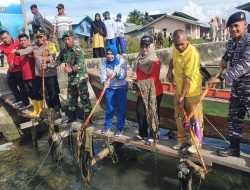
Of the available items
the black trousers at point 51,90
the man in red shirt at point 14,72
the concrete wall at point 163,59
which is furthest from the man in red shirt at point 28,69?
the concrete wall at point 163,59

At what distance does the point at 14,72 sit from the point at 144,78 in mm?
4332

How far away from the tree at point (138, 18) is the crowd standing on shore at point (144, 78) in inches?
1692

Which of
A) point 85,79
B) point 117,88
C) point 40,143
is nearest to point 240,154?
point 117,88

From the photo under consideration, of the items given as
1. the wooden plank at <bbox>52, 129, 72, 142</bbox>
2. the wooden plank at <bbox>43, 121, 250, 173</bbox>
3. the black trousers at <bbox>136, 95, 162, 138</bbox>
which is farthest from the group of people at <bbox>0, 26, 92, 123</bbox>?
the black trousers at <bbox>136, 95, 162, 138</bbox>

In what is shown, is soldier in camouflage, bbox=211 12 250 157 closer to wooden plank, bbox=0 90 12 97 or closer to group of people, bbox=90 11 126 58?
wooden plank, bbox=0 90 12 97

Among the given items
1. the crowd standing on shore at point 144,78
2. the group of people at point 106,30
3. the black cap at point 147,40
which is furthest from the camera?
the group of people at point 106,30

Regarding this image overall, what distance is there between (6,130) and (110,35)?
4.80 m

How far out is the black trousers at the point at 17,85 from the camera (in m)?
8.48

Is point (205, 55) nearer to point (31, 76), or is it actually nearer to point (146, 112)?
point (31, 76)

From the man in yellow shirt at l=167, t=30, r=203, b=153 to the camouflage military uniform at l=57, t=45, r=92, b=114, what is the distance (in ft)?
7.02

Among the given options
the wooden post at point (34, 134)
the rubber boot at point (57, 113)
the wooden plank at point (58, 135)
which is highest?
the rubber boot at point (57, 113)

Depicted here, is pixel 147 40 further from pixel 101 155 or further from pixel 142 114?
pixel 101 155

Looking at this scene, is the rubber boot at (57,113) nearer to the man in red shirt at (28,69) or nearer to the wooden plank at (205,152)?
the man in red shirt at (28,69)

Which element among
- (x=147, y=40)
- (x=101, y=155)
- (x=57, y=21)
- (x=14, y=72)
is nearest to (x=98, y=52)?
(x=57, y=21)
